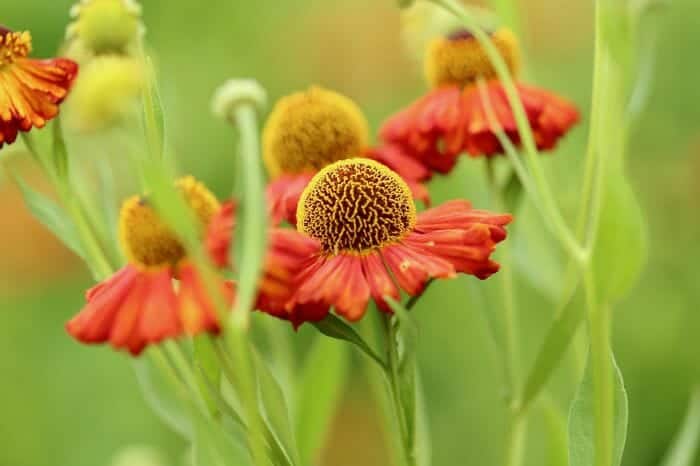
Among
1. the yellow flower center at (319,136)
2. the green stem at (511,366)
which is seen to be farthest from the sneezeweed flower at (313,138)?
the green stem at (511,366)

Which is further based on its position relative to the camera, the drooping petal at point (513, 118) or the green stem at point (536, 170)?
the drooping petal at point (513, 118)

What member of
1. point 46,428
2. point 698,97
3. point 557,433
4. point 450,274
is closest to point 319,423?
point 557,433

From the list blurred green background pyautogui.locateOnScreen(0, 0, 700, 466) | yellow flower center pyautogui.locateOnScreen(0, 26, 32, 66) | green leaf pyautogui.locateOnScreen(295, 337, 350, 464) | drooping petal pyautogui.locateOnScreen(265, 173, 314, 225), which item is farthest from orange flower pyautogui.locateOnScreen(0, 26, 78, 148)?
blurred green background pyautogui.locateOnScreen(0, 0, 700, 466)

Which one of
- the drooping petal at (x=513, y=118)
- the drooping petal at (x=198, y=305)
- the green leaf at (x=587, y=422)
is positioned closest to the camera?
the drooping petal at (x=198, y=305)

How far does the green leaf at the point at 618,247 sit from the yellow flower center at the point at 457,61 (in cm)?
22

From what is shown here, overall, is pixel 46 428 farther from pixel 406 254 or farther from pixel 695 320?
pixel 406 254

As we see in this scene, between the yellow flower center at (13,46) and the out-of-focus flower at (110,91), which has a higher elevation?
the yellow flower center at (13,46)

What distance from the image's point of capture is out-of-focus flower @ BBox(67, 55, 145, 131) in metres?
0.38

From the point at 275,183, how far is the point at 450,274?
0.78 ft

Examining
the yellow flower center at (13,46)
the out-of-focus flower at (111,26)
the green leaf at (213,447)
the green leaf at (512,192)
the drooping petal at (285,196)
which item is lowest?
the green leaf at (213,447)

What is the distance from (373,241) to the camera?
1.57ft

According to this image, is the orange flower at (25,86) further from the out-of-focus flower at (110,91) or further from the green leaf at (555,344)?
the green leaf at (555,344)

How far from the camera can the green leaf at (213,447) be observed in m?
0.45

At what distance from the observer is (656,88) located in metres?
1.36
